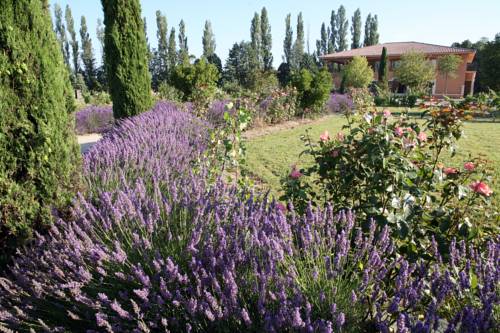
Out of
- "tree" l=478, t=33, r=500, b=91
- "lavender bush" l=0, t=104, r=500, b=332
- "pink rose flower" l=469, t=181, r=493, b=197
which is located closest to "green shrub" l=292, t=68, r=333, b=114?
"pink rose flower" l=469, t=181, r=493, b=197

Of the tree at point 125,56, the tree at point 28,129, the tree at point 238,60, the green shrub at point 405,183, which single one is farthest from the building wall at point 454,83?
Answer: the tree at point 28,129

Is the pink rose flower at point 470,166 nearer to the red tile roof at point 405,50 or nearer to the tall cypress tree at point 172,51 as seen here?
the red tile roof at point 405,50

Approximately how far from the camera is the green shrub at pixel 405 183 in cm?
217

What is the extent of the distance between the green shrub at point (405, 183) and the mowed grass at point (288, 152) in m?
1.96

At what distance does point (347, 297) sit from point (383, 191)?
1.02 metres

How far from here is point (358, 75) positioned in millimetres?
27828

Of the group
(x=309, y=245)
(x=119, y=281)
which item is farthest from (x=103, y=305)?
(x=309, y=245)

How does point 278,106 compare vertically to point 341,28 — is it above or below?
below

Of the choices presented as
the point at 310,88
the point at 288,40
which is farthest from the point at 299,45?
the point at 310,88

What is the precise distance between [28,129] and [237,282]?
2027 millimetres

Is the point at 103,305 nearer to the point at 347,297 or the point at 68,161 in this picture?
the point at 347,297

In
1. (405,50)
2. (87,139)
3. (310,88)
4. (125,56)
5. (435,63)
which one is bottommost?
(87,139)

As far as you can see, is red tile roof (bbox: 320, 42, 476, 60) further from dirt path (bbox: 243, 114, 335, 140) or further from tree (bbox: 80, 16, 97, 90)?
tree (bbox: 80, 16, 97, 90)

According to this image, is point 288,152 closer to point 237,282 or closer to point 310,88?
point 237,282
